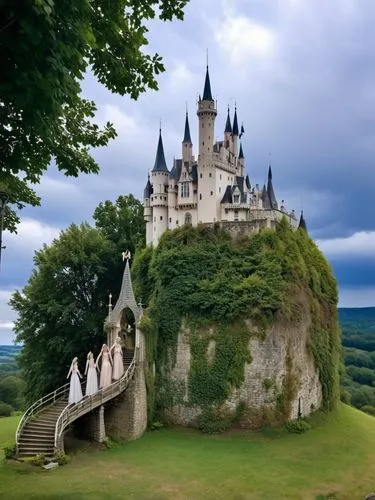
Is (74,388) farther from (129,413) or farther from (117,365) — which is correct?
(129,413)

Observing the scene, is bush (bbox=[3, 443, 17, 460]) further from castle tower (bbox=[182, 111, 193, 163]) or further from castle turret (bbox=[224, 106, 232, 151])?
castle turret (bbox=[224, 106, 232, 151])

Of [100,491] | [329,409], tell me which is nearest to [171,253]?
[329,409]

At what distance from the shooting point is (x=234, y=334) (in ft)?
88.8

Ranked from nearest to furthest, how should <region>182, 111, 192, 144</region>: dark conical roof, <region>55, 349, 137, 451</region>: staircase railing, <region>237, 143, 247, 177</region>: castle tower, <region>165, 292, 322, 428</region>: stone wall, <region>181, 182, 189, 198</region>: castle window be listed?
<region>55, 349, 137, 451</region>: staircase railing < <region>165, 292, 322, 428</region>: stone wall < <region>181, 182, 189, 198</region>: castle window < <region>182, 111, 192, 144</region>: dark conical roof < <region>237, 143, 247, 177</region>: castle tower

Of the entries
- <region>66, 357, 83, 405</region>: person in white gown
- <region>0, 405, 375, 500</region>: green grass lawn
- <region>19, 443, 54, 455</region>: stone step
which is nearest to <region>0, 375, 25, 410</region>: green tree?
<region>0, 405, 375, 500</region>: green grass lawn

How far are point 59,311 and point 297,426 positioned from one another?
15.6 meters

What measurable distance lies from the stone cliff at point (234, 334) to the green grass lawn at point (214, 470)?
56.9 inches

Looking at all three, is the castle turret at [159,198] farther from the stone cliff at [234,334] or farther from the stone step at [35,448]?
the stone step at [35,448]

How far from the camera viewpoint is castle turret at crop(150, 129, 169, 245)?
130ft

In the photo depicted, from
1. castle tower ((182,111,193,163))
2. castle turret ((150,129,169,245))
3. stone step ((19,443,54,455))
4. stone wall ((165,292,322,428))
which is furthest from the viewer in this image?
castle tower ((182,111,193,163))

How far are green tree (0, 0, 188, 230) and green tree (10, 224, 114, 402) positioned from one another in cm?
1827

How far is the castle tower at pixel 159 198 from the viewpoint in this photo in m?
39.7

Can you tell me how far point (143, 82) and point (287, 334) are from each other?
20.3 m

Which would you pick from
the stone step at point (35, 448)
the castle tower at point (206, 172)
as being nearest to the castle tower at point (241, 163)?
the castle tower at point (206, 172)
